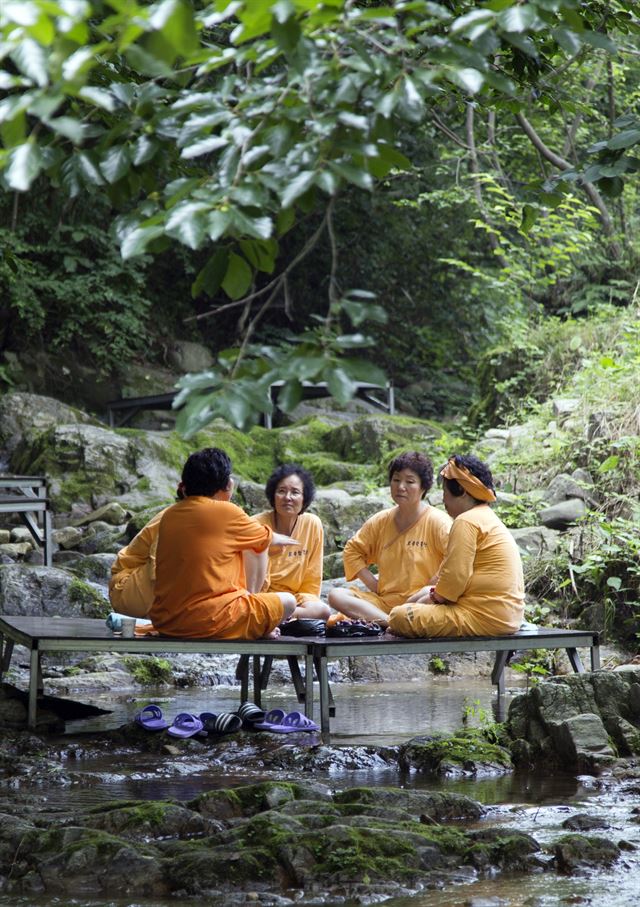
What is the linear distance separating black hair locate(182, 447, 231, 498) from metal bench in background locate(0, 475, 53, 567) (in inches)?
225

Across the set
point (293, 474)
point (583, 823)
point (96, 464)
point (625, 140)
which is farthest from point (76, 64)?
point (96, 464)

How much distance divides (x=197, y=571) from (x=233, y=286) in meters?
3.61

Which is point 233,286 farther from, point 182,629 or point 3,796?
point 182,629

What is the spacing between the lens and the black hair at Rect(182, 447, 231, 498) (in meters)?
6.41

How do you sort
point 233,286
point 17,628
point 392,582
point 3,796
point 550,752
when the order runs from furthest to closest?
point 392,582
point 17,628
point 550,752
point 3,796
point 233,286

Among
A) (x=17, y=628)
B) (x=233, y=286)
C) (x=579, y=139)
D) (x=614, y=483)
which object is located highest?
(x=579, y=139)

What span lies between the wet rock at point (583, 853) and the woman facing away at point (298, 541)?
3535 millimetres

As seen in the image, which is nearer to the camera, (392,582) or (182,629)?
(182,629)

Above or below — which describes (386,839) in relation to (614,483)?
below

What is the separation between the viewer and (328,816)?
4.21 metres

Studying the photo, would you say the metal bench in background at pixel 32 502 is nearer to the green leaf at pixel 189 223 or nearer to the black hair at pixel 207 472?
the black hair at pixel 207 472

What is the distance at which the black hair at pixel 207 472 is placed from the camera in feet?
21.0

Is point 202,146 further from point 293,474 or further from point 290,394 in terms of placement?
point 293,474

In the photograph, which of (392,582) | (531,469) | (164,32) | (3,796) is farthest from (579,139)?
(164,32)
